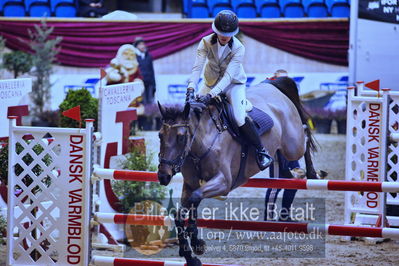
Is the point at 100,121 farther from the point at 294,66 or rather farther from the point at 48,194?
the point at 294,66

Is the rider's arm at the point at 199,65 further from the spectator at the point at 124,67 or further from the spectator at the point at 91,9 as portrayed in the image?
the spectator at the point at 91,9

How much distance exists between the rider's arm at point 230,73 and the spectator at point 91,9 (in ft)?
33.5

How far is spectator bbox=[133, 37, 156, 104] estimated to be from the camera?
44.7 ft

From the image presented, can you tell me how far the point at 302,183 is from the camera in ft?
15.9

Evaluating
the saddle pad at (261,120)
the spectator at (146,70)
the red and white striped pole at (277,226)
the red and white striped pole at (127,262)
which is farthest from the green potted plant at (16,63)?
the red and white striped pole at (127,262)

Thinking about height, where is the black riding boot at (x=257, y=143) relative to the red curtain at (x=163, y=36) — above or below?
below

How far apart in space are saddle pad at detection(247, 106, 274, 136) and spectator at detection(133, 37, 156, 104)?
26.5 ft

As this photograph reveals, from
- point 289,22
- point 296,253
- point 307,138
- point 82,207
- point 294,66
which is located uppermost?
point 289,22

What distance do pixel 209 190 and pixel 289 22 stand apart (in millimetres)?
9971

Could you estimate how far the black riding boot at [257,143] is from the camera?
5.24 metres

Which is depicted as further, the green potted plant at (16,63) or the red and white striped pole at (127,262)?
the green potted plant at (16,63)

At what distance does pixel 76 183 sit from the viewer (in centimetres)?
498

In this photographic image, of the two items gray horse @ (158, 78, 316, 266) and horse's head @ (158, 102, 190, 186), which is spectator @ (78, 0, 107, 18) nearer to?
gray horse @ (158, 78, 316, 266)

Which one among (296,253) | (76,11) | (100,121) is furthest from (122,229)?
(76,11)
